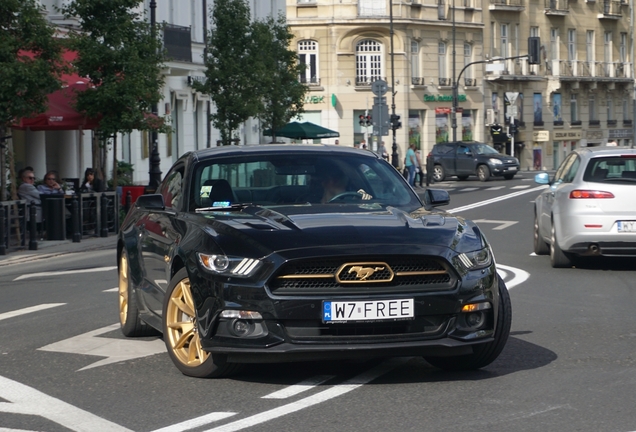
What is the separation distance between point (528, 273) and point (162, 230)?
726 centimetres

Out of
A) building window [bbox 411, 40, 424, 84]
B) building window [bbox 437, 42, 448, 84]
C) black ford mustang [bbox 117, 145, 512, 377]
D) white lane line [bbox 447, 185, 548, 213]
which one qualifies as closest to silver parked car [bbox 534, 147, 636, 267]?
black ford mustang [bbox 117, 145, 512, 377]

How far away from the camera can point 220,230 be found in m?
7.47

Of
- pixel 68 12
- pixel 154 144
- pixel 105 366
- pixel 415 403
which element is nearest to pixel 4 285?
pixel 105 366

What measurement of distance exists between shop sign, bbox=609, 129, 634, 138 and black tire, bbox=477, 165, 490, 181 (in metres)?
→ 35.8

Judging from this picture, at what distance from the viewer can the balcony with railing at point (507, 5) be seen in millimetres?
77812

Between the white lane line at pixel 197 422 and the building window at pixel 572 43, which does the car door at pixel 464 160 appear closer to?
the building window at pixel 572 43

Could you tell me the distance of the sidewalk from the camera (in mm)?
19688

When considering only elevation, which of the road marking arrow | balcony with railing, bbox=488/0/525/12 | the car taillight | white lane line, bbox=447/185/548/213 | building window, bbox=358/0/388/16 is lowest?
white lane line, bbox=447/185/548/213

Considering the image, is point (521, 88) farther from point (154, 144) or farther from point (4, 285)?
point (4, 285)

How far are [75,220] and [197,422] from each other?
1738cm

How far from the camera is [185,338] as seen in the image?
769cm

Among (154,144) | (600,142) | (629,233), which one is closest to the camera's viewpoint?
(629,233)

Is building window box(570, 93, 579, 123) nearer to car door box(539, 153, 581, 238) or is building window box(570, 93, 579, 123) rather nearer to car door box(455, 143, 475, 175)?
car door box(455, 143, 475, 175)

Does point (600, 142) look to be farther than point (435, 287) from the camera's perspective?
Yes
